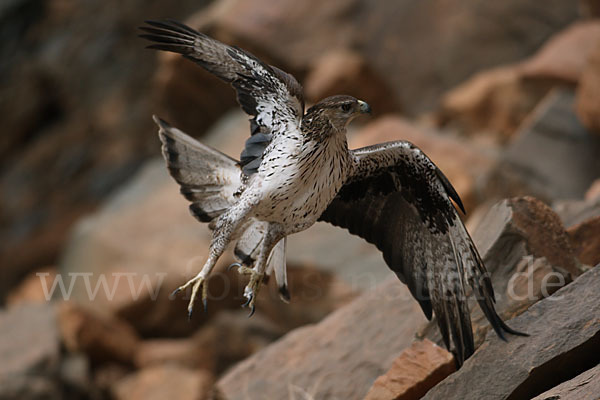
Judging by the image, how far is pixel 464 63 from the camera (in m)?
10.0

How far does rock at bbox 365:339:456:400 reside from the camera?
3615 mm

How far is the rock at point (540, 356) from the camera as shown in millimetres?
3240

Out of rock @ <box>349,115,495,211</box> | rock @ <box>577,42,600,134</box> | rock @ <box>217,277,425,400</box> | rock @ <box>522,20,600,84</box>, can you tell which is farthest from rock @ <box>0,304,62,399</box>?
rock @ <box>522,20,600,84</box>

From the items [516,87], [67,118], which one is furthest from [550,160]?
[67,118]

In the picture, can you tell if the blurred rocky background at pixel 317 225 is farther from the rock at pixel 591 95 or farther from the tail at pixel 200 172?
the tail at pixel 200 172

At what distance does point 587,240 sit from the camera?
13.9ft

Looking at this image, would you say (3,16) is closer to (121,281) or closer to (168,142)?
(121,281)

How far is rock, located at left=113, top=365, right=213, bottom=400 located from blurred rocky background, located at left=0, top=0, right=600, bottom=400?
0.02 meters

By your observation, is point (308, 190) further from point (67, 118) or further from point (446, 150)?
point (67, 118)

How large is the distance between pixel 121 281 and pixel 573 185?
4.89 meters

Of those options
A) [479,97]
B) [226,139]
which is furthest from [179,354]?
[479,97]

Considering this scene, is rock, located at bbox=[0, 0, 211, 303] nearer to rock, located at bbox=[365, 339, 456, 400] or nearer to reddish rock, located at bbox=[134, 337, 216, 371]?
reddish rock, located at bbox=[134, 337, 216, 371]

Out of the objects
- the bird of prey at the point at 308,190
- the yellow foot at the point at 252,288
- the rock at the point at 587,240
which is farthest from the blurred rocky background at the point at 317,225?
the yellow foot at the point at 252,288

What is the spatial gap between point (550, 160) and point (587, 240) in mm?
3259
